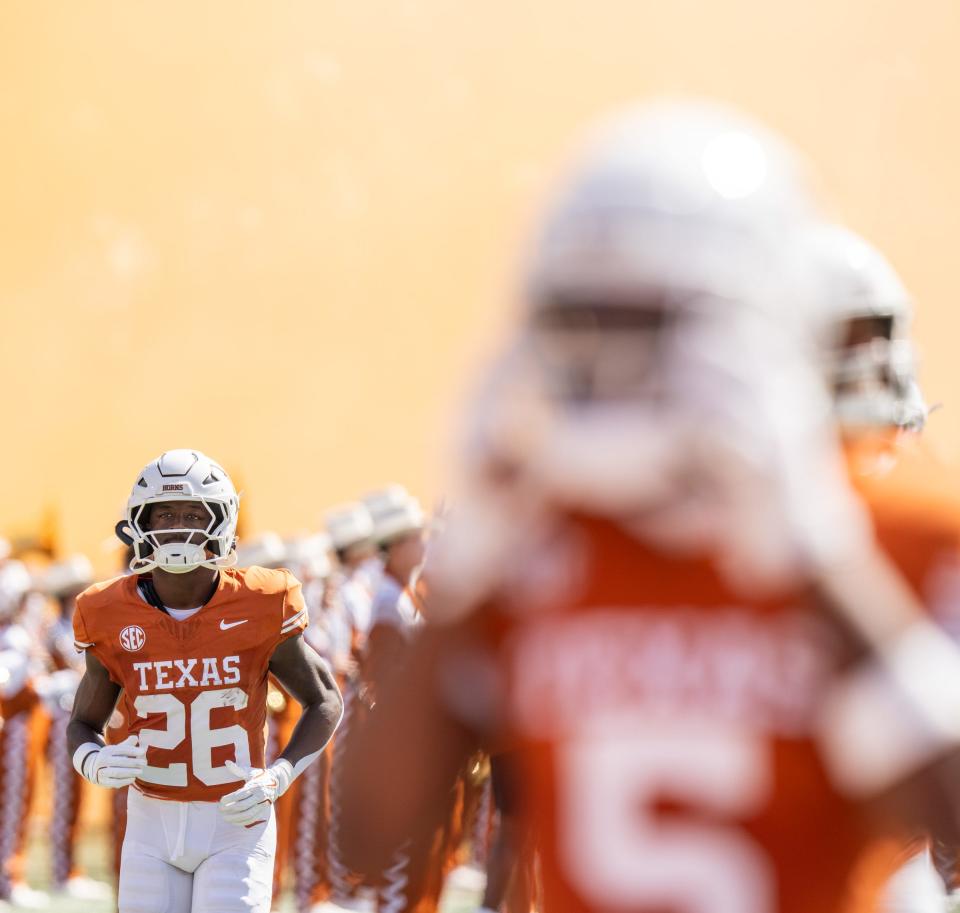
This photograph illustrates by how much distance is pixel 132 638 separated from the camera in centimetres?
441

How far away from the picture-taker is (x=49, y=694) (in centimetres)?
1077

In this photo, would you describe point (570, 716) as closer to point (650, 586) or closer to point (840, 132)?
point (650, 586)

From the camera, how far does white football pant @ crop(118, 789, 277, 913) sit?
167 inches

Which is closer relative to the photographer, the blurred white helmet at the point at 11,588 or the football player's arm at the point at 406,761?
the football player's arm at the point at 406,761

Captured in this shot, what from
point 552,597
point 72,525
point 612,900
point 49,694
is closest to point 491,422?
point 552,597

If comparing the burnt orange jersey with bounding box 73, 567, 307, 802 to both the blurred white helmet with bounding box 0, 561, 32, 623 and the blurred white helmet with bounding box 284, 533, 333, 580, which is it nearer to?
the blurred white helmet with bounding box 0, 561, 32, 623

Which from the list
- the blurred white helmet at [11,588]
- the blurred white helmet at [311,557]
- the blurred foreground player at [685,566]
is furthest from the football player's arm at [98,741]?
the blurred white helmet at [311,557]

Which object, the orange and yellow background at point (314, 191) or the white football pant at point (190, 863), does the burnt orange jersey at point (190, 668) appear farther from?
the orange and yellow background at point (314, 191)

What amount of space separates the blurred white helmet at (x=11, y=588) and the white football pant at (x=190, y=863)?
6.26 m

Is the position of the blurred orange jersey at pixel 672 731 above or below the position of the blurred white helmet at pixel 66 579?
below

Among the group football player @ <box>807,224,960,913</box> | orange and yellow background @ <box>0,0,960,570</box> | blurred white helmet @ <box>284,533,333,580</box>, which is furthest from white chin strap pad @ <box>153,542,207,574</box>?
orange and yellow background @ <box>0,0,960,570</box>

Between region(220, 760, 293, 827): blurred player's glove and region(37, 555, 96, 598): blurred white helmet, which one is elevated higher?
region(37, 555, 96, 598): blurred white helmet

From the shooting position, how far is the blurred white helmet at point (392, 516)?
8.69 metres

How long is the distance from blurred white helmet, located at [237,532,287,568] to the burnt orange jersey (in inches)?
250
